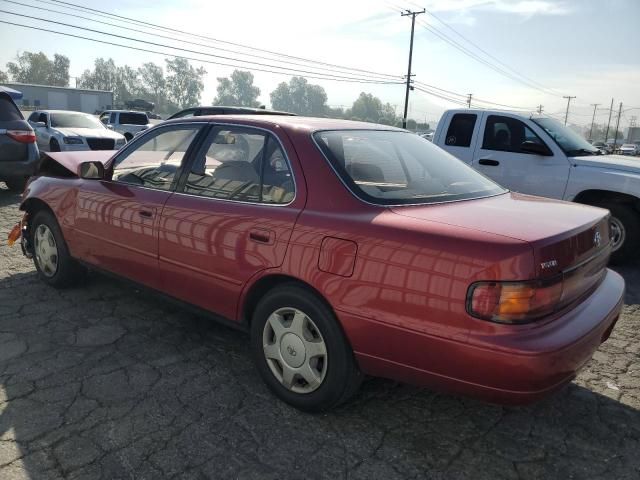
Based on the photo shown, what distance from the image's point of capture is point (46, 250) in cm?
445

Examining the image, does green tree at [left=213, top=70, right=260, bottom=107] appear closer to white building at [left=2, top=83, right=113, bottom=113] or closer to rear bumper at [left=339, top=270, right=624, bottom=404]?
white building at [left=2, top=83, right=113, bottom=113]

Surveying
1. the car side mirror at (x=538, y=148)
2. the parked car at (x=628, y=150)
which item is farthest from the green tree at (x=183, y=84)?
the car side mirror at (x=538, y=148)

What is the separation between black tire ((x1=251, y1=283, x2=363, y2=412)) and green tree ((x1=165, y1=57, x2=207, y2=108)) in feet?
478

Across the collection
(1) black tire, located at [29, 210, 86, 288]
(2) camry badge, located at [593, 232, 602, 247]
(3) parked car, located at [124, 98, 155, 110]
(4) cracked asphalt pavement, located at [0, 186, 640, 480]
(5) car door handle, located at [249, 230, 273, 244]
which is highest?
(3) parked car, located at [124, 98, 155, 110]

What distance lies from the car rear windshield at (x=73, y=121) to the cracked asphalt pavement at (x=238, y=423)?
12.0 m

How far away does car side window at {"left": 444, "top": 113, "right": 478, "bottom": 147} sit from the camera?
697 centimetres

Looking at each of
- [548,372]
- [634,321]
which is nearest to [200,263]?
[548,372]

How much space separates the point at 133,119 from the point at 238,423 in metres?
20.8

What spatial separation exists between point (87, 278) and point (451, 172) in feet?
11.3

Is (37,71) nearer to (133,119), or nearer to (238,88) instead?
(238,88)

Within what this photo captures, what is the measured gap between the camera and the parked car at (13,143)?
8.01 m

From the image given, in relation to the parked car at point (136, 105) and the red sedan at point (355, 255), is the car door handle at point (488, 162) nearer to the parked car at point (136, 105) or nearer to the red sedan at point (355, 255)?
the red sedan at point (355, 255)

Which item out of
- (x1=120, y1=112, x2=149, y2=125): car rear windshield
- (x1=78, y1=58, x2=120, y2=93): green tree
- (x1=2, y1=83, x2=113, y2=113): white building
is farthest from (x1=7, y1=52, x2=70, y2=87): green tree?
(x1=120, y1=112, x2=149, y2=125): car rear windshield

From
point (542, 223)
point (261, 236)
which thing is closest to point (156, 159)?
point (261, 236)
